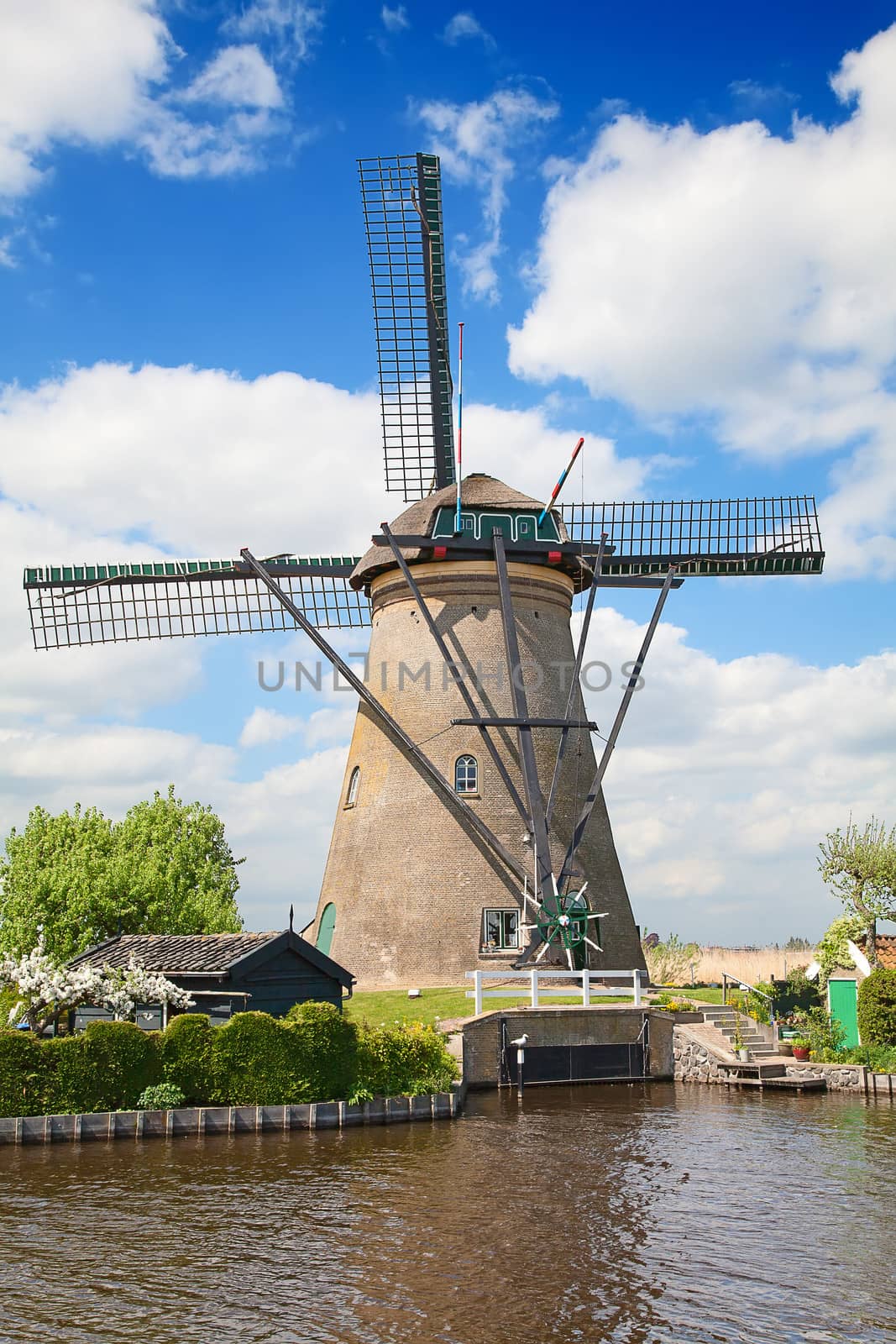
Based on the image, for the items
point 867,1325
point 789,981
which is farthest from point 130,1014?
point 789,981

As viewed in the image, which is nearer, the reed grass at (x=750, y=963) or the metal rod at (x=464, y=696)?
the metal rod at (x=464, y=696)

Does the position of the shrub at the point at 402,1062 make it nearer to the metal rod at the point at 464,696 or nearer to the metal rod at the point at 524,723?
the metal rod at the point at 464,696

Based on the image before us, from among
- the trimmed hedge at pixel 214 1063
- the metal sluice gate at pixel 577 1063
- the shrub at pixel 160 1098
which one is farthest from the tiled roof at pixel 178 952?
the metal sluice gate at pixel 577 1063

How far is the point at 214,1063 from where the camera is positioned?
58.0 feet

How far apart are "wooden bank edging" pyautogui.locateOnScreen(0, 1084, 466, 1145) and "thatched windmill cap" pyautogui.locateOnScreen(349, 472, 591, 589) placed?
13.9 m

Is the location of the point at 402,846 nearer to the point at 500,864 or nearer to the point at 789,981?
the point at 500,864

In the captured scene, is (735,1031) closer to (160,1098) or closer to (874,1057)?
(874,1057)

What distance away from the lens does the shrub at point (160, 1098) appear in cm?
1719

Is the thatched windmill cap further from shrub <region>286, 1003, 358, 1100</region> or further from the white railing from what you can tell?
shrub <region>286, 1003, 358, 1100</region>

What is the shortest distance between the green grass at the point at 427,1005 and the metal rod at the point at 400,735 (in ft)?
11.0

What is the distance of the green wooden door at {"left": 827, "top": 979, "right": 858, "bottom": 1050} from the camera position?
23.8m

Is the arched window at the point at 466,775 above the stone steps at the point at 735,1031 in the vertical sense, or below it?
above

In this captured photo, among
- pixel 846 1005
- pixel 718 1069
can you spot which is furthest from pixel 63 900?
pixel 846 1005

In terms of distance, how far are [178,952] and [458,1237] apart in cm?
1003
